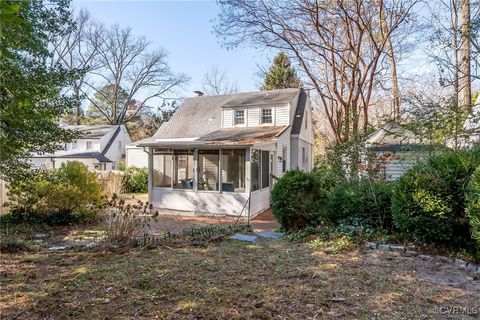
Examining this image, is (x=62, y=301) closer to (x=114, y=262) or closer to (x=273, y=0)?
(x=114, y=262)

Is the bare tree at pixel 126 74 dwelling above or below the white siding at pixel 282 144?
above

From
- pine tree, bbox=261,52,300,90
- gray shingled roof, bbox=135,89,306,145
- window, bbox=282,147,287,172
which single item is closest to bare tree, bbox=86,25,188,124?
pine tree, bbox=261,52,300,90

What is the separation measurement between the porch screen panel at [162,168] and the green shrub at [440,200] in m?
8.73

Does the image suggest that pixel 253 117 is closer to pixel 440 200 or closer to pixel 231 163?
pixel 231 163

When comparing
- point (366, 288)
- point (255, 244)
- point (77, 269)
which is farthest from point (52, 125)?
point (366, 288)

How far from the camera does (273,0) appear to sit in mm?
11422

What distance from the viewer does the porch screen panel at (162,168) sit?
11836 mm

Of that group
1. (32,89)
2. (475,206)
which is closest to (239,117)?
(32,89)

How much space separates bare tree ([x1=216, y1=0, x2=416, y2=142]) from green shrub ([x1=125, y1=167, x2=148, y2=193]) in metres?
10.1

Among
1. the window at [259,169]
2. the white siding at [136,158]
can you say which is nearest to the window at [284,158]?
the window at [259,169]

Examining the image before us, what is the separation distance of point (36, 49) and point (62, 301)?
4.70 metres

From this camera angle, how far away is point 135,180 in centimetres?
1822

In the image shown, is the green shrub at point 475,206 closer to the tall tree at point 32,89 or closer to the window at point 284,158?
the tall tree at point 32,89

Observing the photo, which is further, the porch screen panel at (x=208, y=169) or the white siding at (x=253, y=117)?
the white siding at (x=253, y=117)
